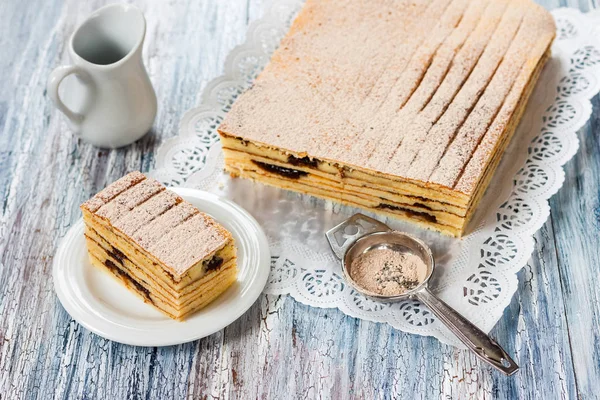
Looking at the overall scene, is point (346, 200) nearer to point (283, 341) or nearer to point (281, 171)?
point (281, 171)

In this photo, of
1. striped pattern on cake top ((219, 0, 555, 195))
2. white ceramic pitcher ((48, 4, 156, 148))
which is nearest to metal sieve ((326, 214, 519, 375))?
striped pattern on cake top ((219, 0, 555, 195))

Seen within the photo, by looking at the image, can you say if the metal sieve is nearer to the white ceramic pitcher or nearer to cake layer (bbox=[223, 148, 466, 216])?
cake layer (bbox=[223, 148, 466, 216])

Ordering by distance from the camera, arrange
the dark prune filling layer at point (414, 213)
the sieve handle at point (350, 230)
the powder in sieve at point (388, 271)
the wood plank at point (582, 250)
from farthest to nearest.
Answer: the dark prune filling layer at point (414, 213) < the sieve handle at point (350, 230) < the powder in sieve at point (388, 271) < the wood plank at point (582, 250)

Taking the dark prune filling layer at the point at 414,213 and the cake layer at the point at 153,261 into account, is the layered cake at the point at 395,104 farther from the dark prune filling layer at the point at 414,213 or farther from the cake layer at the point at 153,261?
the cake layer at the point at 153,261

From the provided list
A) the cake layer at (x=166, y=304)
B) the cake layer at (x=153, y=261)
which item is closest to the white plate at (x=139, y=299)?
the cake layer at (x=166, y=304)

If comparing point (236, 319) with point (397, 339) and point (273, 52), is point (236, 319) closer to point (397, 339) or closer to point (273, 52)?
point (397, 339)

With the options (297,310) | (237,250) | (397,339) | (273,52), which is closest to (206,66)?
(273,52)
